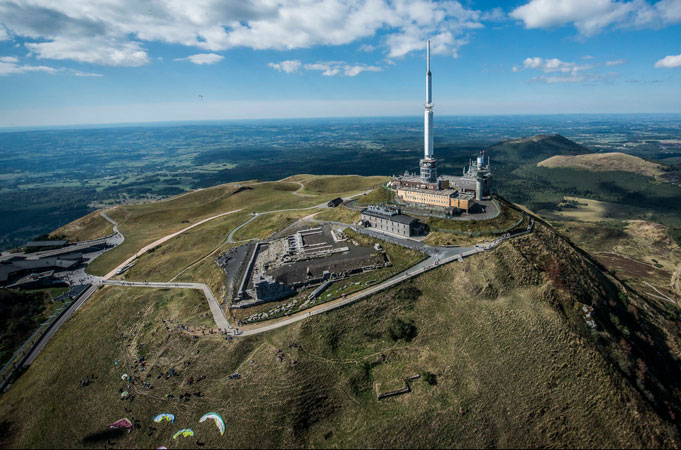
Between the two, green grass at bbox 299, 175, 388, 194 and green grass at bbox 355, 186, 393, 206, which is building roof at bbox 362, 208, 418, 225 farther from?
green grass at bbox 299, 175, 388, 194

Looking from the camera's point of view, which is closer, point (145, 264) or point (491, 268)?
point (491, 268)

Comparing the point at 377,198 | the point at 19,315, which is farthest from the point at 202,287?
the point at 377,198

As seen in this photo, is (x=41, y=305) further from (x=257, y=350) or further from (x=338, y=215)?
(x=338, y=215)

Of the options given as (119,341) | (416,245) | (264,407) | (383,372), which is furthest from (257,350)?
(416,245)

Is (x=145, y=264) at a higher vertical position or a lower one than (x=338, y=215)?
lower

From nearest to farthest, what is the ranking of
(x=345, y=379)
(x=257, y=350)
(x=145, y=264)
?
(x=345, y=379) < (x=257, y=350) < (x=145, y=264)

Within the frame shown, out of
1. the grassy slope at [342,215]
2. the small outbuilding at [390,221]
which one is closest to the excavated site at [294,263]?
the grassy slope at [342,215]
